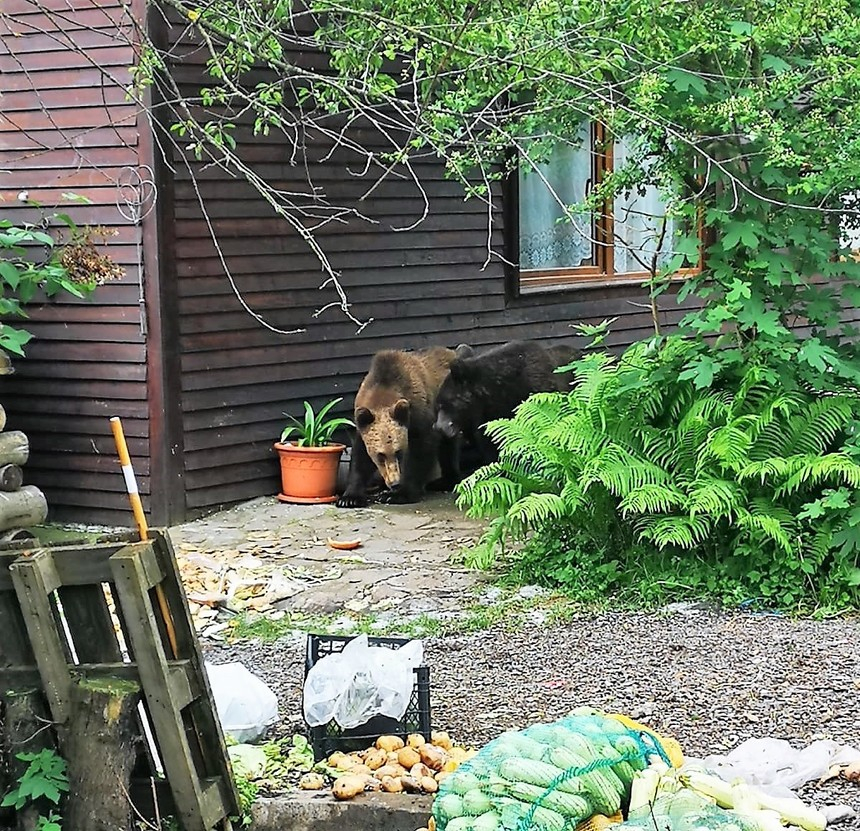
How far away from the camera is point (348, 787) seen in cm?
450

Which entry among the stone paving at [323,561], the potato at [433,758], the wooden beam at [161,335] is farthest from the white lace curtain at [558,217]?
the potato at [433,758]

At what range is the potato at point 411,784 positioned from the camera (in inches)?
178

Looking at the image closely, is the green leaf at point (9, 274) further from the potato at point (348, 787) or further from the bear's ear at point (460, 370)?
the bear's ear at point (460, 370)

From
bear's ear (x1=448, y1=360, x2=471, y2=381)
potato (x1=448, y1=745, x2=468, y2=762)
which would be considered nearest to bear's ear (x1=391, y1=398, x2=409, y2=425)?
bear's ear (x1=448, y1=360, x2=471, y2=381)

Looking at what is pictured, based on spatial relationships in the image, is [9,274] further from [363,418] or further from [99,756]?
[363,418]

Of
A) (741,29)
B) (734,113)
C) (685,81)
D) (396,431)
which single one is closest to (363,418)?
(396,431)

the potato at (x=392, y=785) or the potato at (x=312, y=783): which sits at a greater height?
the potato at (x=392, y=785)

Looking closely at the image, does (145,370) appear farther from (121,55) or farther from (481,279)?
(481,279)

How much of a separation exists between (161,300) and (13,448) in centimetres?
142

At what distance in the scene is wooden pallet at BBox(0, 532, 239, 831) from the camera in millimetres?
4098

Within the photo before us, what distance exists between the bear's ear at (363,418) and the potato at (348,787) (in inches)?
226

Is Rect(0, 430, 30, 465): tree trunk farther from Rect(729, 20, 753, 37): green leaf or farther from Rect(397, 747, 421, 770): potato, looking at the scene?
Rect(729, 20, 753, 37): green leaf

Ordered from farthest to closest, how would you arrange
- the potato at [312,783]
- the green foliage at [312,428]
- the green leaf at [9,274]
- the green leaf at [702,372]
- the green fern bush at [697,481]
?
1. the green foliage at [312,428]
2. the green leaf at [702,372]
3. the green fern bush at [697,481]
4. the green leaf at [9,274]
5. the potato at [312,783]

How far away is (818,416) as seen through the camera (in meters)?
7.29
